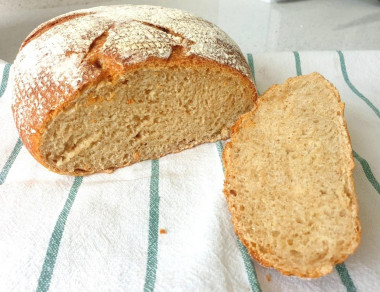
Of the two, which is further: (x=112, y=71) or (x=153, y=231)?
(x=112, y=71)

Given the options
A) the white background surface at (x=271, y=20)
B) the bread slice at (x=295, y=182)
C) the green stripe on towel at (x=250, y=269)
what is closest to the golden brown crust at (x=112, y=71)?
the bread slice at (x=295, y=182)

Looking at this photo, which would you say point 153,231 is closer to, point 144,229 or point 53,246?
point 144,229

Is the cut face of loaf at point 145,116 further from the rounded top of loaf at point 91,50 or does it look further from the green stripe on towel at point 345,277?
the green stripe on towel at point 345,277

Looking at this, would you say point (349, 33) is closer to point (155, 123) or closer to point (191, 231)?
point (155, 123)

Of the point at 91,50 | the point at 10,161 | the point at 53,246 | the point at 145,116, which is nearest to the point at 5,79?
the point at 10,161

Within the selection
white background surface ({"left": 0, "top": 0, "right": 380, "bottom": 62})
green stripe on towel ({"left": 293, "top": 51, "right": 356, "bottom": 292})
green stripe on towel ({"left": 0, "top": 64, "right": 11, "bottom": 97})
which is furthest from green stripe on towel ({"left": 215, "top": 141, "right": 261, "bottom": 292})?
white background surface ({"left": 0, "top": 0, "right": 380, "bottom": 62})

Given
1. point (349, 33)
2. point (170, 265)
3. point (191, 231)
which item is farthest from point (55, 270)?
point (349, 33)
